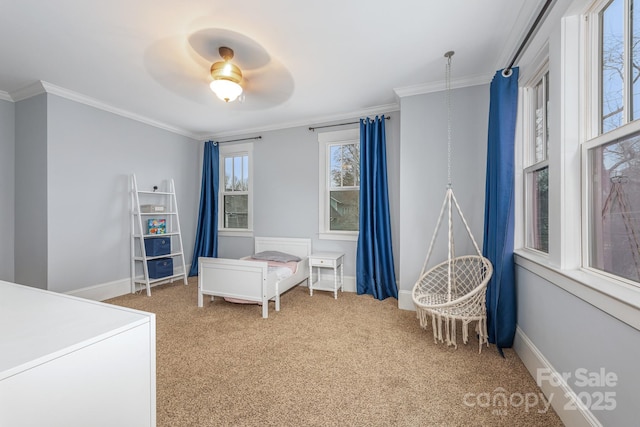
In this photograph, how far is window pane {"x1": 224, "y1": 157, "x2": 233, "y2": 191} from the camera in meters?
4.80

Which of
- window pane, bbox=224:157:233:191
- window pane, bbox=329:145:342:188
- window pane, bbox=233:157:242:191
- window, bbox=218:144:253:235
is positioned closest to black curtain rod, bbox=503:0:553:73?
window pane, bbox=329:145:342:188

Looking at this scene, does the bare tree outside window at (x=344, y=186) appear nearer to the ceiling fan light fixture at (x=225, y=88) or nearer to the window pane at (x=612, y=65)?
Result: the ceiling fan light fixture at (x=225, y=88)

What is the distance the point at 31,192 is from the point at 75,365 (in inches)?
141

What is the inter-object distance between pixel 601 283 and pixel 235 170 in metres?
4.60

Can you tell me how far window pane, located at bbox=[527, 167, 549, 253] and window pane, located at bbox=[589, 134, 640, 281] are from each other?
526 millimetres

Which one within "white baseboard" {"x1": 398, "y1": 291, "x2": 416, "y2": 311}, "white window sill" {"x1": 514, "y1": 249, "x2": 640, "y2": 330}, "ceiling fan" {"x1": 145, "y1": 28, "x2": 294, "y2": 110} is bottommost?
"white baseboard" {"x1": 398, "y1": 291, "x2": 416, "y2": 311}

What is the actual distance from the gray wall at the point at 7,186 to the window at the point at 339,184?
12.4 feet

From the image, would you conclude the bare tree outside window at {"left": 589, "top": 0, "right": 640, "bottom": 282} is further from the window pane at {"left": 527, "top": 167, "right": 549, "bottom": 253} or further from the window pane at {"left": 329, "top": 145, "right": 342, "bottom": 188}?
the window pane at {"left": 329, "top": 145, "right": 342, "bottom": 188}

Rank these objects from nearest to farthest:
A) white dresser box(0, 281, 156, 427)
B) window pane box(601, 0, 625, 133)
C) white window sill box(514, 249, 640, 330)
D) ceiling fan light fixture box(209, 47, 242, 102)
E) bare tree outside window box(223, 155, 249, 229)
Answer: white dresser box(0, 281, 156, 427), white window sill box(514, 249, 640, 330), window pane box(601, 0, 625, 133), ceiling fan light fixture box(209, 47, 242, 102), bare tree outside window box(223, 155, 249, 229)

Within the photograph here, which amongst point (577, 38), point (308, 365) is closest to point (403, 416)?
point (308, 365)

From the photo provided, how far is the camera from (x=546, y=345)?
5.60 feet

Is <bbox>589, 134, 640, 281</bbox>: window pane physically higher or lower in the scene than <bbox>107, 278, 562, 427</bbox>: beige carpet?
higher

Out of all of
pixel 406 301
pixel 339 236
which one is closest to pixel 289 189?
pixel 339 236

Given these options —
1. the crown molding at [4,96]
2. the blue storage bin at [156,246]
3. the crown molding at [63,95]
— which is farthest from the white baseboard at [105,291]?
the crown molding at [4,96]
